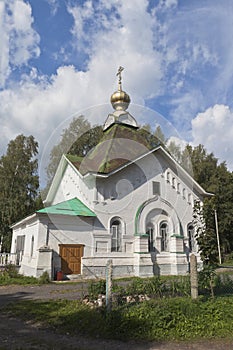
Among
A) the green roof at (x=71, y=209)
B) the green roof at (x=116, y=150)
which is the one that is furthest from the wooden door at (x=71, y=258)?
the green roof at (x=116, y=150)

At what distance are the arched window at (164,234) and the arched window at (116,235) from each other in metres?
3.18

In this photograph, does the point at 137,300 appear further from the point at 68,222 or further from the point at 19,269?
the point at 19,269

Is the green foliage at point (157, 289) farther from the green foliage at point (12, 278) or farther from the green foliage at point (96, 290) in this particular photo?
the green foliage at point (12, 278)

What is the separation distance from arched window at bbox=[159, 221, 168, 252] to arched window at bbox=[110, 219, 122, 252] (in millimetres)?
3181

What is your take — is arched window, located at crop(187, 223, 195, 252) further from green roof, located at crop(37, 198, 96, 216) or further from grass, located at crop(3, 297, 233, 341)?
grass, located at crop(3, 297, 233, 341)

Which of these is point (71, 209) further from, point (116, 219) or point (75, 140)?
point (75, 140)

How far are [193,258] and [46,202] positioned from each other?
60.7 feet

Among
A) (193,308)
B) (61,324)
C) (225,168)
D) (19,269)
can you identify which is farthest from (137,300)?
(225,168)

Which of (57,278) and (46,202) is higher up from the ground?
(46,202)

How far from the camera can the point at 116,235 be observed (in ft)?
57.2

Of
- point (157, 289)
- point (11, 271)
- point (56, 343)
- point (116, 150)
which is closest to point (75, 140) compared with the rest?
point (116, 150)

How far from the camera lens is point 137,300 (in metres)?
7.53

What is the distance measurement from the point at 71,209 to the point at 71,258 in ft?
8.96

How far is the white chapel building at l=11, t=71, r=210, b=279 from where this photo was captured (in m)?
15.5
